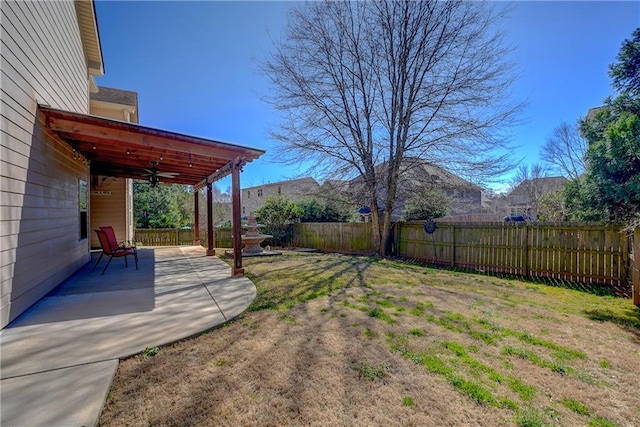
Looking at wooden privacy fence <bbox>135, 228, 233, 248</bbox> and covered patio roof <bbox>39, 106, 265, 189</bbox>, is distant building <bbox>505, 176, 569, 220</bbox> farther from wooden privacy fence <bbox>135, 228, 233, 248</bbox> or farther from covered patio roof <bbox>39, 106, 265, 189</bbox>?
covered patio roof <bbox>39, 106, 265, 189</bbox>

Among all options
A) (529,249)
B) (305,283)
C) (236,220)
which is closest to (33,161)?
(236,220)

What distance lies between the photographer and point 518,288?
5742mm

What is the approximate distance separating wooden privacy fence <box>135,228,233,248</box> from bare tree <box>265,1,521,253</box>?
19.5 ft

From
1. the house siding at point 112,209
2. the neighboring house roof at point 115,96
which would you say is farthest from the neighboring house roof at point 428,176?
the neighboring house roof at point 115,96

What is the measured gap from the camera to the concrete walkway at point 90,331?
194cm

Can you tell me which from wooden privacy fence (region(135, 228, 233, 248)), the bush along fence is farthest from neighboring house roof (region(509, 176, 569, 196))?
wooden privacy fence (region(135, 228, 233, 248))

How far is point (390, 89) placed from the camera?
35.0 feet

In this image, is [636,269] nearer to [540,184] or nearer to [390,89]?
[390,89]

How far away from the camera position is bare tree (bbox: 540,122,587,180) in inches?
695

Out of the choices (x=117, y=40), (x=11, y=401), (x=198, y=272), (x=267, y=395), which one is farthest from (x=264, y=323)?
(x=117, y=40)

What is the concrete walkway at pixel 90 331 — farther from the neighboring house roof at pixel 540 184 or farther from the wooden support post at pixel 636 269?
the neighboring house roof at pixel 540 184

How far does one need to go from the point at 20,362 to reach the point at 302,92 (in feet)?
34.9

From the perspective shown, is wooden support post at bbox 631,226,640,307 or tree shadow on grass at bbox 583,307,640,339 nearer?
tree shadow on grass at bbox 583,307,640,339

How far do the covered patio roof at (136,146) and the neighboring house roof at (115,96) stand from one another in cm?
462
